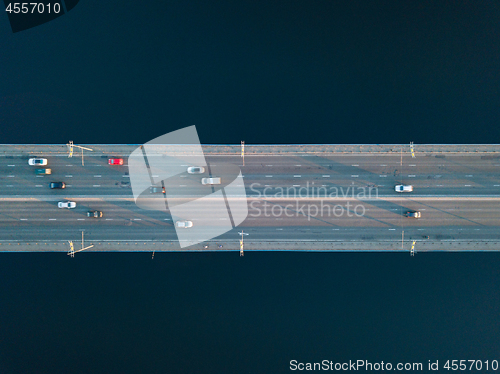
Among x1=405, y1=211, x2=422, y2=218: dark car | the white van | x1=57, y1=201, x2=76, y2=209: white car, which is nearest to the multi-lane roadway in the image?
x1=405, y1=211, x2=422, y2=218: dark car

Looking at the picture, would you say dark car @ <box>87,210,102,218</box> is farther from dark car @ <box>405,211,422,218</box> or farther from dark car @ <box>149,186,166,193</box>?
dark car @ <box>405,211,422,218</box>

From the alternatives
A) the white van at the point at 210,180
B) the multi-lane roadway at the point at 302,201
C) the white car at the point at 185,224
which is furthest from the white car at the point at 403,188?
the white car at the point at 185,224

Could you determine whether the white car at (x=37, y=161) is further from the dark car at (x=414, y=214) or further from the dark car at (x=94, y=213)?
the dark car at (x=414, y=214)

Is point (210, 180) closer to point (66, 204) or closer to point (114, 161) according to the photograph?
point (114, 161)
